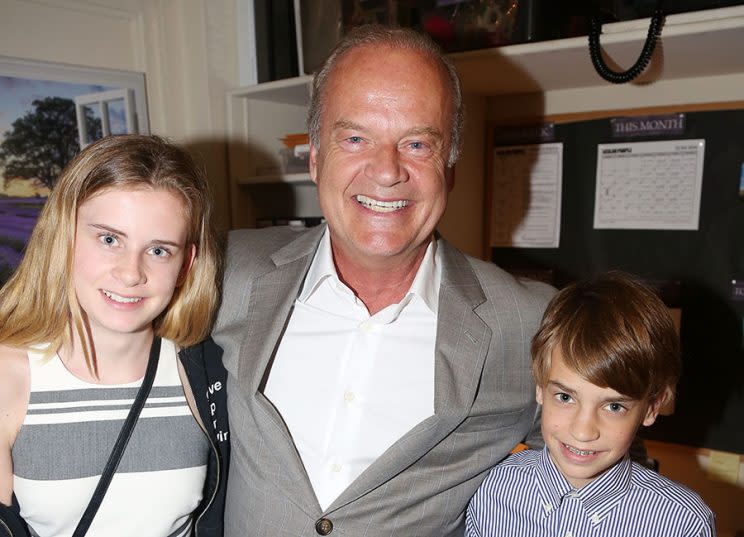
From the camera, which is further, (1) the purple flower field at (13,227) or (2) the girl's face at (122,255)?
(1) the purple flower field at (13,227)

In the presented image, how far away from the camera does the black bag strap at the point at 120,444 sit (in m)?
1.12

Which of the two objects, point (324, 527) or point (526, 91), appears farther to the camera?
point (526, 91)

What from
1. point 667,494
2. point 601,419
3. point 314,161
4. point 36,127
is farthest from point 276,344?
point 36,127

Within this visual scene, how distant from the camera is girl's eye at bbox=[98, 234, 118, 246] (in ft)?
3.68

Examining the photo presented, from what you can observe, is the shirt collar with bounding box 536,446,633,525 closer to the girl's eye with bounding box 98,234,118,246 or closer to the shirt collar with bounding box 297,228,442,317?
the shirt collar with bounding box 297,228,442,317

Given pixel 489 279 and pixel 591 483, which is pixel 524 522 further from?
pixel 489 279

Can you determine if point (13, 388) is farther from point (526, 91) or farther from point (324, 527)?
point (526, 91)

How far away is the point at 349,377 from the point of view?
1.25 metres

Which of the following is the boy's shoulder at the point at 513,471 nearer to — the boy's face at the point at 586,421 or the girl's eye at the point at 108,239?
the boy's face at the point at 586,421

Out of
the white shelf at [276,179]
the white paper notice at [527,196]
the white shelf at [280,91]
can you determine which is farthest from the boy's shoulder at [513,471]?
the white shelf at [280,91]

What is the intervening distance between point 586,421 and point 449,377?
27 cm

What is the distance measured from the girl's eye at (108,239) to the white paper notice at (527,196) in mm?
1338

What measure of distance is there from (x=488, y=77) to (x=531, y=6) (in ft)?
0.99

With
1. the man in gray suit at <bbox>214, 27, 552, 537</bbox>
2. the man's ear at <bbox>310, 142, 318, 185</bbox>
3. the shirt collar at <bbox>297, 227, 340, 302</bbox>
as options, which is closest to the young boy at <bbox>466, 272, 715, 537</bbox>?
the man in gray suit at <bbox>214, 27, 552, 537</bbox>
